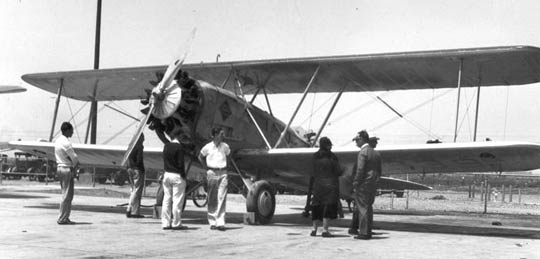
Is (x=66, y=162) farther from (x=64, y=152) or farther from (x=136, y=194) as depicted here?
(x=136, y=194)

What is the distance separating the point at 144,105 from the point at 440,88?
7.04 m

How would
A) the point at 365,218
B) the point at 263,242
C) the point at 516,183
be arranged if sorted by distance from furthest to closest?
1. the point at 516,183
2. the point at 365,218
3. the point at 263,242

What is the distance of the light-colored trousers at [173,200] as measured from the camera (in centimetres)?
1041

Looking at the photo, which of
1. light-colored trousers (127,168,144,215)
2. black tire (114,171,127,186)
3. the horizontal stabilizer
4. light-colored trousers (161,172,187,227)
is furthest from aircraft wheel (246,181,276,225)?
black tire (114,171,127,186)

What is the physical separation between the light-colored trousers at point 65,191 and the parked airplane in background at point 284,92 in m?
1.19

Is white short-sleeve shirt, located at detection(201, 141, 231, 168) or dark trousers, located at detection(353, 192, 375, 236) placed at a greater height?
white short-sleeve shirt, located at detection(201, 141, 231, 168)

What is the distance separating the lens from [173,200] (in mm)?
10570

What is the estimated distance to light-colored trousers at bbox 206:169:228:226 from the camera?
35.3 feet

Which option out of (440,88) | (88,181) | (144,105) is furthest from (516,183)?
(144,105)

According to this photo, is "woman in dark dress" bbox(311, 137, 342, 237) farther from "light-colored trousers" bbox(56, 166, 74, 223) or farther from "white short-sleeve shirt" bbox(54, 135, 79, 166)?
"white short-sleeve shirt" bbox(54, 135, 79, 166)

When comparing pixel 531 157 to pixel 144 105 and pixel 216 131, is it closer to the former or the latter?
pixel 216 131

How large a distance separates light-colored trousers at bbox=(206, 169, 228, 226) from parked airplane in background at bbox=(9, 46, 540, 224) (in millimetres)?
1325

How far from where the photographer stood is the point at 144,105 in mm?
12047

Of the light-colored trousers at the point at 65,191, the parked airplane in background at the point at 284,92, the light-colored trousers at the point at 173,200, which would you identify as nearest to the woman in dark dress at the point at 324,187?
the light-colored trousers at the point at 173,200
